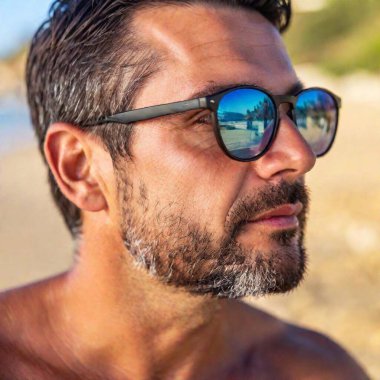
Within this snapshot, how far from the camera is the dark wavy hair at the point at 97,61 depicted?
2.27 meters

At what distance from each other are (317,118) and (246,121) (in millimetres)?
439

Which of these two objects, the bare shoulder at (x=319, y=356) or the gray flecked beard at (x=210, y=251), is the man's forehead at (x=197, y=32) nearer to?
the gray flecked beard at (x=210, y=251)

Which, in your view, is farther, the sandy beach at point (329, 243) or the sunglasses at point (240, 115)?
the sandy beach at point (329, 243)

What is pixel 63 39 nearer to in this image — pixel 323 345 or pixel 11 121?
pixel 323 345

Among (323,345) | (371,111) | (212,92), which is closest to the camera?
(212,92)

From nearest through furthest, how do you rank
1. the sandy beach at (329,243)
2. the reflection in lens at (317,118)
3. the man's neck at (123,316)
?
1. the man's neck at (123,316)
2. the reflection in lens at (317,118)
3. the sandy beach at (329,243)

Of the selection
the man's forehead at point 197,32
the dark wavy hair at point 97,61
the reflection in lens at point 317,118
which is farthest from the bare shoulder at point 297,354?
the man's forehead at point 197,32

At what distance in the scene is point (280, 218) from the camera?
7.25 feet

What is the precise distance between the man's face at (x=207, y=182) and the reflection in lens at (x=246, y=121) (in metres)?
0.05

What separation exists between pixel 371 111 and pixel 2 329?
17841mm

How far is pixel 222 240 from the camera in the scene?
2.16 meters

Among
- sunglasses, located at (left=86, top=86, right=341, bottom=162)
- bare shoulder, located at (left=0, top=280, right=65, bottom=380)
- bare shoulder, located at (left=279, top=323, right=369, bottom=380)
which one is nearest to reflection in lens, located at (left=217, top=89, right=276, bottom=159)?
sunglasses, located at (left=86, top=86, right=341, bottom=162)

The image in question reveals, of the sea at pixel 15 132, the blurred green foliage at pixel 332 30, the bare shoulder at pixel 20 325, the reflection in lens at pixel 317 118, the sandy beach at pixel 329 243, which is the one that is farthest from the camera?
the blurred green foliage at pixel 332 30

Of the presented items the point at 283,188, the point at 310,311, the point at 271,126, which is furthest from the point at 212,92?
the point at 310,311
